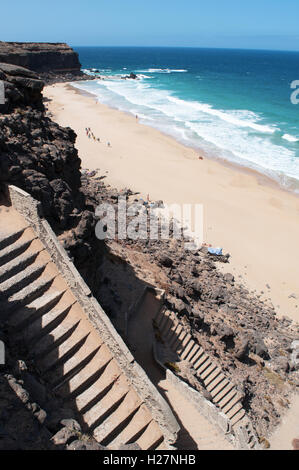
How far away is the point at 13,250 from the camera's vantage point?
10.3 meters

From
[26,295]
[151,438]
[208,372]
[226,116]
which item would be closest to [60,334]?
[26,295]

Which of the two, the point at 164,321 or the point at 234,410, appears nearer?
the point at 234,410

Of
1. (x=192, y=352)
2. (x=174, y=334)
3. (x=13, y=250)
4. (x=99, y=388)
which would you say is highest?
(x=13, y=250)

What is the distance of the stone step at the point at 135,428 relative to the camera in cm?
892

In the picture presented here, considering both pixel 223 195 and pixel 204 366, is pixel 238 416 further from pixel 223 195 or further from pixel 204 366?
pixel 223 195

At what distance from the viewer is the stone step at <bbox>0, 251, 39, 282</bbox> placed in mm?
9836

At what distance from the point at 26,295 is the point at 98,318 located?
2.21 m

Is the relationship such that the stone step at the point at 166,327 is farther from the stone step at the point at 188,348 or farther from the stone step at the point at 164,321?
the stone step at the point at 188,348

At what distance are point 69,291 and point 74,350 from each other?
1802 millimetres

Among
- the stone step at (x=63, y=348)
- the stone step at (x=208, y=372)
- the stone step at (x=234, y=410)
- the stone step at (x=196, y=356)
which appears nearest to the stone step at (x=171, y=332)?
the stone step at (x=196, y=356)

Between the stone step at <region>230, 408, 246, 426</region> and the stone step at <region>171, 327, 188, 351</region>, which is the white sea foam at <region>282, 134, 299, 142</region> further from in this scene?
the stone step at <region>230, 408, 246, 426</region>

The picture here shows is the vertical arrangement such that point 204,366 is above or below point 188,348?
below

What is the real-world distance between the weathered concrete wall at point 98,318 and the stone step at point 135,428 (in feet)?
0.70

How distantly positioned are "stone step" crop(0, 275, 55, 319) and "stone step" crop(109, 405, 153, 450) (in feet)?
14.7
